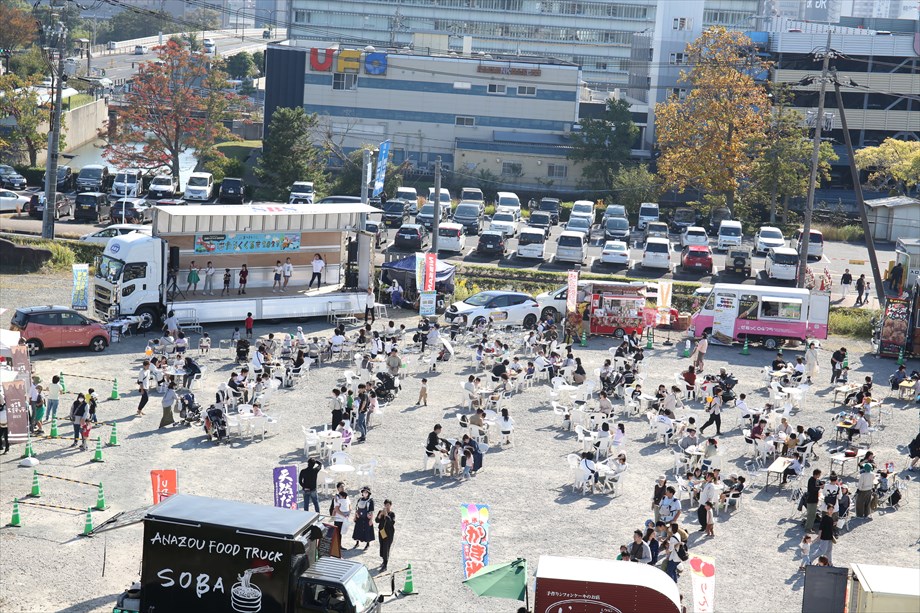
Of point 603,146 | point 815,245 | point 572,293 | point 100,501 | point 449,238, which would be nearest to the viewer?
point 100,501

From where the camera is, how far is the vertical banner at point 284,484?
2081cm

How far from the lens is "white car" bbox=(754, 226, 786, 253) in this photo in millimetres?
53844

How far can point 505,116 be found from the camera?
77.5 meters

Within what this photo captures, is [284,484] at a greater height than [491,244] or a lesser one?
lesser

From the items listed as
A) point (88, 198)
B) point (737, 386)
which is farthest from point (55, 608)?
point (88, 198)

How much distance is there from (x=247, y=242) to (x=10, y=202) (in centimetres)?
2136

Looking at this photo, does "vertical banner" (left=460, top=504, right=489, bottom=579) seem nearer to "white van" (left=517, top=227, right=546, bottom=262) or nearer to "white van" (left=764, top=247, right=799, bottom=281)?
"white van" (left=517, top=227, right=546, bottom=262)

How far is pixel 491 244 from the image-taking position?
50.3m

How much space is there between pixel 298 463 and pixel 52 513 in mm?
5285

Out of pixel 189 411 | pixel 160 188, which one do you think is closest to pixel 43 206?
pixel 160 188

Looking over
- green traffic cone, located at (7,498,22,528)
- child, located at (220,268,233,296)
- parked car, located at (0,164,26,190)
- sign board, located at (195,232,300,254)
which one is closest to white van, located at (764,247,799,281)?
sign board, located at (195,232,300,254)

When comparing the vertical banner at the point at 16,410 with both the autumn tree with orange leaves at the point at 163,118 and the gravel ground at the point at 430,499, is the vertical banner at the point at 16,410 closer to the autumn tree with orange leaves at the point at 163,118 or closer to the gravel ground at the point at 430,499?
the gravel ground at the point at 430,499

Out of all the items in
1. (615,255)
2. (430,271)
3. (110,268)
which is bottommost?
(110,268)

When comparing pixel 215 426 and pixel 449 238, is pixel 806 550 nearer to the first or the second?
pixel 215 426
